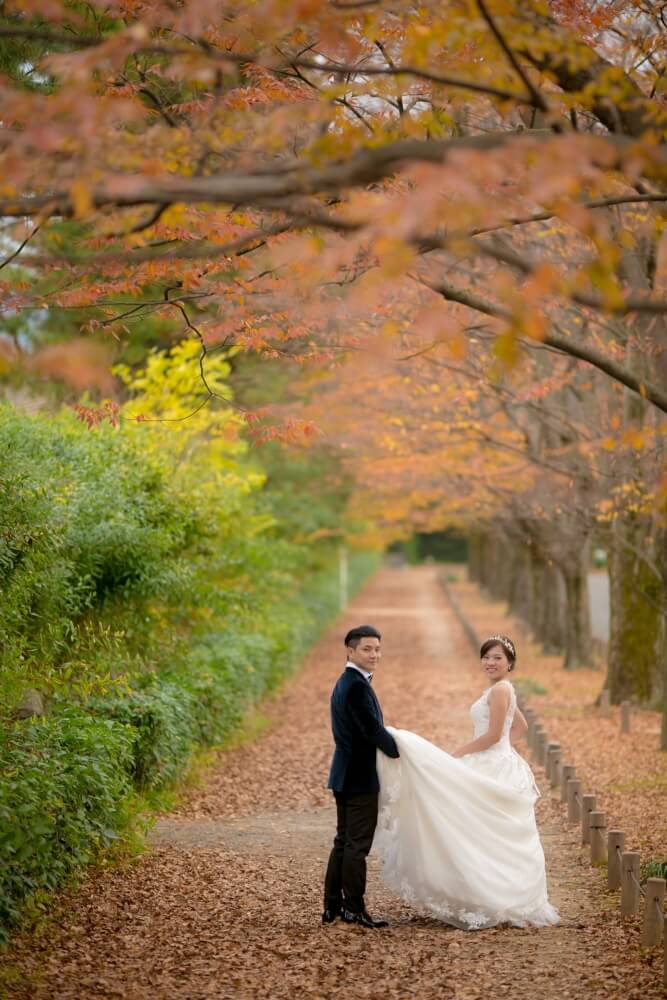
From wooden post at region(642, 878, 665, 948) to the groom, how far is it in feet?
5.24

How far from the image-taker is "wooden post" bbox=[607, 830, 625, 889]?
26.2ft

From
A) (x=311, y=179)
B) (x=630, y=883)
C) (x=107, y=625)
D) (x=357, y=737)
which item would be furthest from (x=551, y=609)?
(x=311, y=179)

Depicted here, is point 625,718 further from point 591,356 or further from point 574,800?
point 591,356

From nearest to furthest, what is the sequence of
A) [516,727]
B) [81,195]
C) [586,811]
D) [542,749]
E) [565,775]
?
[81,195]
[516,727]
[586,811]
[565,775]
[542,749]

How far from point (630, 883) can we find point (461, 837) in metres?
1.06

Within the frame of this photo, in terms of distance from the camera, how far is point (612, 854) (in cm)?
805

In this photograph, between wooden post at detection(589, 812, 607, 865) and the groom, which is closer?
the groom

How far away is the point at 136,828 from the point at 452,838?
10.5 feet

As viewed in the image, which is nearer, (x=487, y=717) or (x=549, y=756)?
(x=487, y=717)

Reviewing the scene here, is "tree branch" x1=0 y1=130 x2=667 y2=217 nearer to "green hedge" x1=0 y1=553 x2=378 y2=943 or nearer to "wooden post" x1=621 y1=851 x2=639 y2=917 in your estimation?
"green hedge" x1=0 y1=553 x2=378 y2=943

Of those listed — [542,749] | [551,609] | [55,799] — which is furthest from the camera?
[551,609]

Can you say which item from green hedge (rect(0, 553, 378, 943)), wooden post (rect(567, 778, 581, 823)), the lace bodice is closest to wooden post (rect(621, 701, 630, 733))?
green hedge (rect(0, 553, 378, 943))

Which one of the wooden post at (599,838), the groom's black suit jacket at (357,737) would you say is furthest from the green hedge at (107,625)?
the wooden post at (599,838)

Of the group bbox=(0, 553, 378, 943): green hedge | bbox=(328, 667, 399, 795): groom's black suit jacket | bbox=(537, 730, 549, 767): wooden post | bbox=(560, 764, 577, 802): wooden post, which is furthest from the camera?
bbox=(537, 730, 549, 767): wooden post
